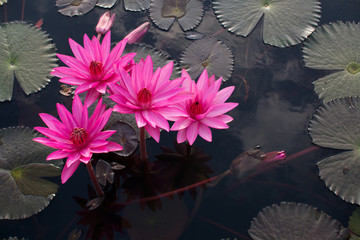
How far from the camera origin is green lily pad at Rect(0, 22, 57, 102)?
239cm

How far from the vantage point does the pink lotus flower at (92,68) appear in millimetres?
1798

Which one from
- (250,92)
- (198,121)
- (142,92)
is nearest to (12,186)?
(142,92)

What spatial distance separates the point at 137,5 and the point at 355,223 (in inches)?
84.2

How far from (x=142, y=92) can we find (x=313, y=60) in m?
1.40

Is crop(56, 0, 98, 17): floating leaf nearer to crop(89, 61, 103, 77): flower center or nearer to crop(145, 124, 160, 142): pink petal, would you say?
crop(89, 61, 103, 77): flower center

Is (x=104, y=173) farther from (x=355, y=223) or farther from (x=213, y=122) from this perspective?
(x=355, y=223)

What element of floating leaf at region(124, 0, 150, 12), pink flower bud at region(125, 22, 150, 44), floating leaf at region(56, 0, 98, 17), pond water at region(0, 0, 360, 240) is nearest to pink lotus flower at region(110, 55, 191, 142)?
pond water at region(0, 0, 360, 240)

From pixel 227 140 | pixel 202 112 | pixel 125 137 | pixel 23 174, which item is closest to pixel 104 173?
pixel 125 137

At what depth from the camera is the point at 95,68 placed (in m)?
1.77

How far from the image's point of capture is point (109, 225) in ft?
6.29

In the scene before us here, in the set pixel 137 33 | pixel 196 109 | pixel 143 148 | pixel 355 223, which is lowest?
pixel 355 223

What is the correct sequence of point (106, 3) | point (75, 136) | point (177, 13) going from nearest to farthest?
1. point (75, 136)
2. point (177, 13)
3. point (106, 3)

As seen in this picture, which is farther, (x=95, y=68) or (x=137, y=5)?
(x=137, y=5)

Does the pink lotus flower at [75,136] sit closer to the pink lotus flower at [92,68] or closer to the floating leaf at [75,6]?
the pink lotus flower at [92,68]
